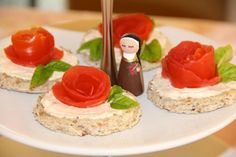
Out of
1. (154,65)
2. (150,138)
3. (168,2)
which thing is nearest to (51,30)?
(154,65)

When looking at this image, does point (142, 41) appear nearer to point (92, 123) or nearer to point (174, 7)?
point (92, 123)

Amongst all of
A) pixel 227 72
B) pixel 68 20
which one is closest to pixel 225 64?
pixel 227 72

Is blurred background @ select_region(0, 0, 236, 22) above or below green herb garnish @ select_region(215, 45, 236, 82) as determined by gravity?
below

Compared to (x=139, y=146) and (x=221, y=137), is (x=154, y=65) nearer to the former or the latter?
(x=221, y=137)

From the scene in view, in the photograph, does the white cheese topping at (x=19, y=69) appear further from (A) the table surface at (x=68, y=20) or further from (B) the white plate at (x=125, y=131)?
(A) the table surface at (x=68, y=20)

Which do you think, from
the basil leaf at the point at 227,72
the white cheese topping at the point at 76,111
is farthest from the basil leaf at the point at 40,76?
the basil leaf at the point at 227,72

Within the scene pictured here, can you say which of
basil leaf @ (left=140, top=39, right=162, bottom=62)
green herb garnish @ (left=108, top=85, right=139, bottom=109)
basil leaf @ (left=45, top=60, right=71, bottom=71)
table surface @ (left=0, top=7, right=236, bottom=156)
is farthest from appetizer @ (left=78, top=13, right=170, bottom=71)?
table surface @ (left=0, top=7, right=236, bottom=156)

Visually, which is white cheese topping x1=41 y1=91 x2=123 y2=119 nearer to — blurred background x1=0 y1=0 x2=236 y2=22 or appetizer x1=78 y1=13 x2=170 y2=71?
appetizer x1=78 y1=13 x2=170 y2=71
